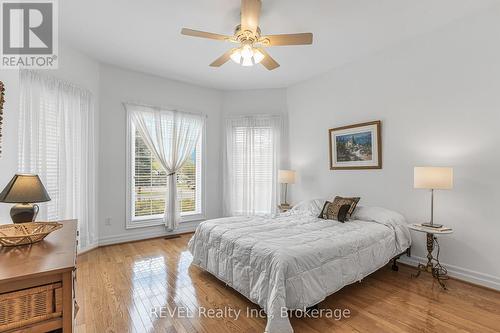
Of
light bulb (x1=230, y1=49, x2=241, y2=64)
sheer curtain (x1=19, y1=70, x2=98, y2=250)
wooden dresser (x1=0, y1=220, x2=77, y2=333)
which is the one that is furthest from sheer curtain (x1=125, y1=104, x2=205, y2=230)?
wooden dresser (x1=0, y1=220, x2=77, y2=333)

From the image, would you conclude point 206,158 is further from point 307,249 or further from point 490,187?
point 490,187

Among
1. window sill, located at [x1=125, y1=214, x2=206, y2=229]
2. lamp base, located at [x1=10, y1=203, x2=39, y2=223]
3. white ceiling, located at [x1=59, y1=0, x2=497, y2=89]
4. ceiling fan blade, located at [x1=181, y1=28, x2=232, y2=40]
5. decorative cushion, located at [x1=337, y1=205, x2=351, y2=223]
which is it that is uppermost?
white ceiling, located at [x1=59, y1=0, x2=497, y2=89]

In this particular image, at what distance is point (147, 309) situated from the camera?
226cm

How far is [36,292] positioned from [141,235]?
11.8 ft

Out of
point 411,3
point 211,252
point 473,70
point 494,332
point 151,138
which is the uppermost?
point 411,3

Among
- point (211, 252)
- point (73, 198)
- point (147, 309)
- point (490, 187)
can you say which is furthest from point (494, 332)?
point (73, 198)

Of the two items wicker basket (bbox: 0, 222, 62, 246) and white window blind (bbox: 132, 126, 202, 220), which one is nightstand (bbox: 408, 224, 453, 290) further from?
white window blind (bbox: 132, 126, 202, 220)

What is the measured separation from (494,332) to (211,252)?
8.52 feet

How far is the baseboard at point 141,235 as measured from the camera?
4109 millimetres

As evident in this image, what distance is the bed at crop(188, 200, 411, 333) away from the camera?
1965 mm

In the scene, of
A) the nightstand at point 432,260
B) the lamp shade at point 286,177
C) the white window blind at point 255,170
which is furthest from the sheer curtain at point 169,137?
the nightstand at point 432,260

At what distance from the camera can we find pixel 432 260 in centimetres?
313

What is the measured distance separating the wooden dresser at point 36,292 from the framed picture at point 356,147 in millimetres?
3795

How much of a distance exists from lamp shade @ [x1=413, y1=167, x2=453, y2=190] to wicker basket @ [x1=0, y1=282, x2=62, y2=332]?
10.7 feet
